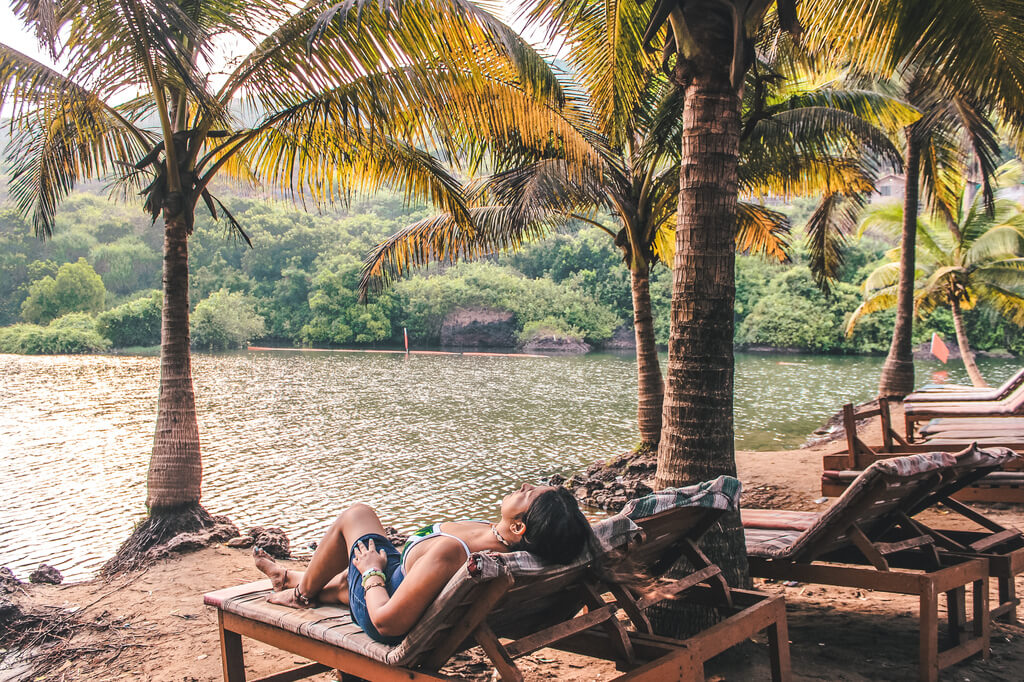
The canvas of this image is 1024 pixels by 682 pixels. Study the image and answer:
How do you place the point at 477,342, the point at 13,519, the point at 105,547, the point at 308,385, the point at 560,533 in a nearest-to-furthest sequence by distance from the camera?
1. the point at 560,533
2. the point at 105,547
3. the point at 13,519
4. the point at 308,385
5. the point at 477,342

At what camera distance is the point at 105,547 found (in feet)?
27.4

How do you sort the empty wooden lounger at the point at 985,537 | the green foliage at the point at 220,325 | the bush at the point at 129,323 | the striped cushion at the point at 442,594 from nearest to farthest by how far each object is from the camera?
the striped cushion at the point at 442,594, the empty wooden lounger at the point at 985,537, the bush at the point at 129,323, the green foliage at the point at 220,325

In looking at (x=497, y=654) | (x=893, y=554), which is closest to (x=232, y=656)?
(x=497, y=654)

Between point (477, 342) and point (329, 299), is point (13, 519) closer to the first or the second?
point (477, 342)

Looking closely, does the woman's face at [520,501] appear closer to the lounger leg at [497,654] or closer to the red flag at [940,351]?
the lounger leg at [497,654]

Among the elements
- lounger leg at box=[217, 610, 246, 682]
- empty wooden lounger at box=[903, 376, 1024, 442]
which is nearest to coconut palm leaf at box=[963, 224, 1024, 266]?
empty wooden lounger at box=[903, 376, 1024, 442]

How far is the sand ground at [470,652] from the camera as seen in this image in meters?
3.52

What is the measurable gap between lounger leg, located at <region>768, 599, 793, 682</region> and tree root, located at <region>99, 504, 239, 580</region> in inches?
221

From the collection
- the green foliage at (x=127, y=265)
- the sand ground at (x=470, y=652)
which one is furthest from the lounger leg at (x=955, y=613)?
the green foliage at (x=127, y=265)

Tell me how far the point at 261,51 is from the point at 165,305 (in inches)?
105

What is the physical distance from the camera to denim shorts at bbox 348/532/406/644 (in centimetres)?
270

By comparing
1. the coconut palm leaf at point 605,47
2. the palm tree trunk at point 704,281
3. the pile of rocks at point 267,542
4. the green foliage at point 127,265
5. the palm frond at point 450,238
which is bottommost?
the pile of rocks at point 267,542

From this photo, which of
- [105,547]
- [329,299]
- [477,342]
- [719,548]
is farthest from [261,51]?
[329,299]

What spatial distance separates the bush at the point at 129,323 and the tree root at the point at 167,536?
161ft
